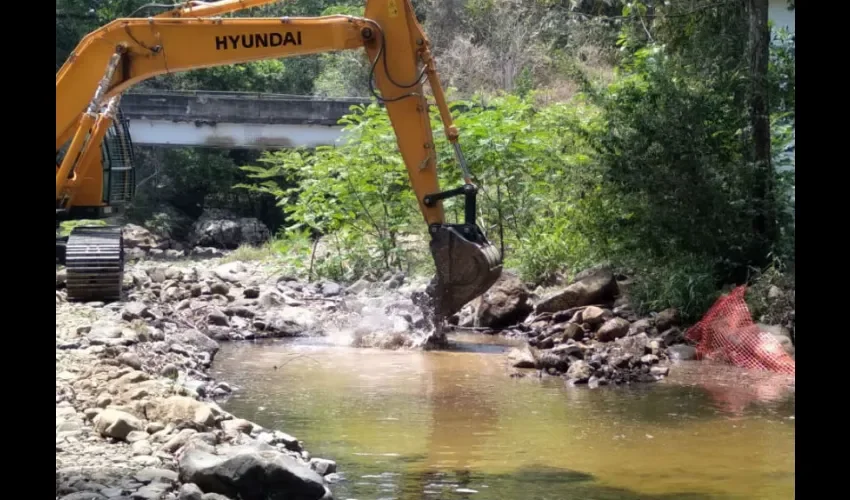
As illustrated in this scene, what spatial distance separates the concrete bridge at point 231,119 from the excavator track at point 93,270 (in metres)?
13.4

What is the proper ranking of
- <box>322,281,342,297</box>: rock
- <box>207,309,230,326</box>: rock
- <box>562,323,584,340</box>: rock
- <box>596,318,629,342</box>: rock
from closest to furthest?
<box>596,318,629,342</box>: rock
<box>562,323,584,340</box>: rock
<box>207,309,230,326</box>: rock
<box>322,281,342,297</box>: rock

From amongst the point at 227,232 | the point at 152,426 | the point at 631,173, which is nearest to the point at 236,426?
the point at 152,426

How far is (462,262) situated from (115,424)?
4334 mm

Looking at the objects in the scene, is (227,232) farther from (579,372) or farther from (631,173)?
(579,372)

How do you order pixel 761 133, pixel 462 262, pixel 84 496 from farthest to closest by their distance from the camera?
pixel 761 133 < pixel 462 262 < pixel 84 496

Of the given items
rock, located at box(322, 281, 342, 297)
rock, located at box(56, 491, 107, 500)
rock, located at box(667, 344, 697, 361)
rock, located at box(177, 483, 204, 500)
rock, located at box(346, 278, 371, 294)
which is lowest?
rock, located at box(667, 344, 697, 361)

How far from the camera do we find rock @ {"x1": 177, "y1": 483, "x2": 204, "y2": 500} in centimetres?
494

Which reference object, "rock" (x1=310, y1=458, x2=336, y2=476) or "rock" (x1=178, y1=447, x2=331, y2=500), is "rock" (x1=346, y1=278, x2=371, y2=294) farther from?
"rock" (x1=178, y1=447, x2=331, y2=500)

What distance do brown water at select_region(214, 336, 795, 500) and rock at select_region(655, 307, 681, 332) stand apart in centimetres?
124

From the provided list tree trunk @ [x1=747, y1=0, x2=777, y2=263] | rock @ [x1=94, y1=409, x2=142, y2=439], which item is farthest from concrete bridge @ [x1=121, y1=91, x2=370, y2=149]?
rock @ [x1=94, y1=409, x2=142, y2=439]

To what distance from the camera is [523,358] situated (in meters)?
10.2

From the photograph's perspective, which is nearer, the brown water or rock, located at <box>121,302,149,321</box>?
the brown water

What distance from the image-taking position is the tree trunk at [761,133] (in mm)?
12492

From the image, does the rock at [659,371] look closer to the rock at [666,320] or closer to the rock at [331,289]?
the rock at [666,320]
